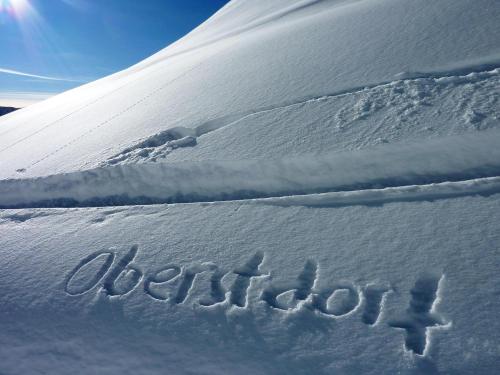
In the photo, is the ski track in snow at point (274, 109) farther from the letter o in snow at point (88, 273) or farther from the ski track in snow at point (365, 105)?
the letter o in snow at point (88, 273)

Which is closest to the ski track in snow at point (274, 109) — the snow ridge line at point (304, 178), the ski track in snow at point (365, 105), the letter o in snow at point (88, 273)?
the ski track in snow at point (365, 105)

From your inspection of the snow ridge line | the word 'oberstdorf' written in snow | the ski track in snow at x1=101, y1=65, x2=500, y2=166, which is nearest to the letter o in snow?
the word 'oberstdorf' written in snow

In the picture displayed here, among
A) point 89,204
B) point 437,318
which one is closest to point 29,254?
point 89,204

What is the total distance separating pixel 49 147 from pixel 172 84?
1.55 meters

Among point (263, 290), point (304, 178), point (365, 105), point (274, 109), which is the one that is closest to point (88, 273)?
point (263, 290)

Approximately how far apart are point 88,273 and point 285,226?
0.94 meters

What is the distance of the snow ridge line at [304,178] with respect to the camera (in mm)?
2043

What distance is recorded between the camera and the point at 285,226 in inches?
76.9

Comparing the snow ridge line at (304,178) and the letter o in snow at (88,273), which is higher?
the snow ridge line at (304,178)

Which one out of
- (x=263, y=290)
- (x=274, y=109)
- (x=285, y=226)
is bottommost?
(x=263, y=290)

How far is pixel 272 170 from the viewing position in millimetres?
2428

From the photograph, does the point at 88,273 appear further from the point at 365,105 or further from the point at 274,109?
the point at 365,105

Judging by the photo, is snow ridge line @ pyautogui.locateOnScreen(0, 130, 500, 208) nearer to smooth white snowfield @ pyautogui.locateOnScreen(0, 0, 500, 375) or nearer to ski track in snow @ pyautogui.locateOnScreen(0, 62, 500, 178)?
smooth white snowfield @ pyautogui.locateOnScreen(0, 0, 500, 375)

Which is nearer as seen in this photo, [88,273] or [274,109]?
[88,273]
